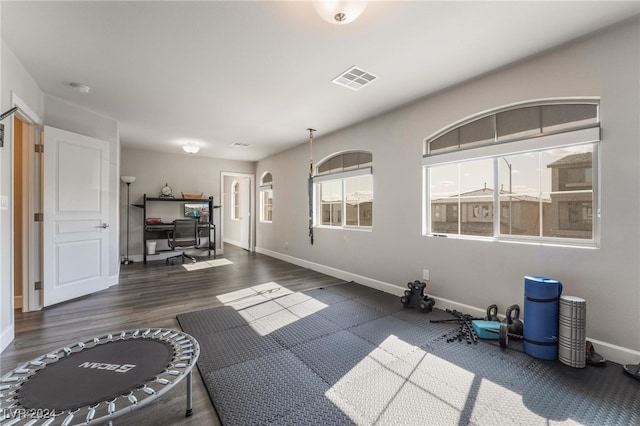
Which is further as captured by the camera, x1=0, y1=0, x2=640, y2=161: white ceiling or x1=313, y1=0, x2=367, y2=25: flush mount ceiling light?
x1=0, y1=0, x2=640, y2=161: white ceiling

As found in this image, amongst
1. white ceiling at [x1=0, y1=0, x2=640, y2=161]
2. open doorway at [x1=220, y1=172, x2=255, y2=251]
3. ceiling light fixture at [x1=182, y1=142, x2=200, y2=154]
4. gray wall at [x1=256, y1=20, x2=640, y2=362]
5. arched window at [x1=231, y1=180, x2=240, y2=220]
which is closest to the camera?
white ceiling at [x1=0, y1=0, x2=640, y2=161]

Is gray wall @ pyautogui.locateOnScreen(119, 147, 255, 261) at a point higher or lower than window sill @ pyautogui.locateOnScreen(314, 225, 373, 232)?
higher

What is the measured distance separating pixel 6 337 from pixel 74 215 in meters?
1.74

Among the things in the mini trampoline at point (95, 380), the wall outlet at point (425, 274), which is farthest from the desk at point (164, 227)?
the wall outlet at point (425, 274)

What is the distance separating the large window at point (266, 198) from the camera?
7.20 meters

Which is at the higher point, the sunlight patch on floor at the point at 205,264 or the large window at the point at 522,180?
the large window at the point at 522,180

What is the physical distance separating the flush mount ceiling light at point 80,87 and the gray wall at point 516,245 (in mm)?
3275

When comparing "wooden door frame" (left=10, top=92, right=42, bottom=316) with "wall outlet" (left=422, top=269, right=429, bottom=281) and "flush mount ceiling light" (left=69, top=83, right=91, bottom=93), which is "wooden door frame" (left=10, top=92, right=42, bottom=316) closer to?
"flush mount ceiling light" (left=69, top=83, right=91, bottom=93)

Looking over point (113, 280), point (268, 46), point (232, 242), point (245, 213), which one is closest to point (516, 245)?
point (268, 46)

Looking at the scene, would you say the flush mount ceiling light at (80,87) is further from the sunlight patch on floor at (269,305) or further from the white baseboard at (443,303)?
the white baseboard at (443,303)

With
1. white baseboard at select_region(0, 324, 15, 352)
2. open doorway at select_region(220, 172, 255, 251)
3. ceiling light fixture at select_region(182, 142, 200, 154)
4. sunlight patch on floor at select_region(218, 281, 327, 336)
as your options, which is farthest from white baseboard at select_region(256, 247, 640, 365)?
white baseboard at select_region(0, 324, 15, 352)

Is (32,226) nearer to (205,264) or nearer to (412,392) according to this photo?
(205,264)

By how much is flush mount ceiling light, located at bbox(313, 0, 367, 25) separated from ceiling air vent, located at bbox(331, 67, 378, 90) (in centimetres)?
97

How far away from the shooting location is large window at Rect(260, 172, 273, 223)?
7.20 metres
